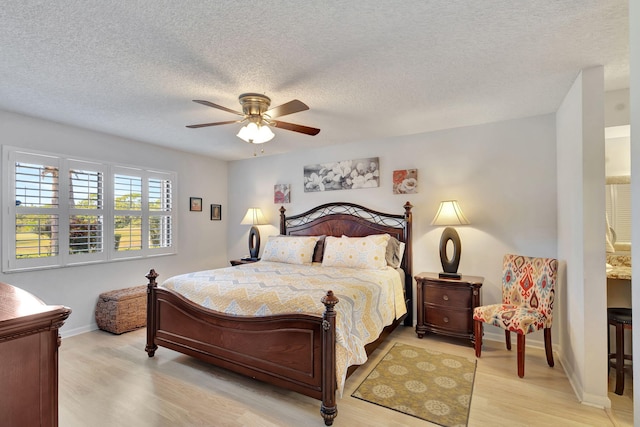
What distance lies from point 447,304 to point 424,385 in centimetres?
110

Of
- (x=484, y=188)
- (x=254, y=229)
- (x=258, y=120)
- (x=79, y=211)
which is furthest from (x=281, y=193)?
(x=484, y=188)

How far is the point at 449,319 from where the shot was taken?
3.33 m

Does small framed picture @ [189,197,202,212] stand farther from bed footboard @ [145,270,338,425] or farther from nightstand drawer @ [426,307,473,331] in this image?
nightstand drawer @ [426,307,473,331]

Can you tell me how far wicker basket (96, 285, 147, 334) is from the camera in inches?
143

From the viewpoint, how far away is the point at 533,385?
8.23 feet

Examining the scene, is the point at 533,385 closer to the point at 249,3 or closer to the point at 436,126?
the point at 436,126

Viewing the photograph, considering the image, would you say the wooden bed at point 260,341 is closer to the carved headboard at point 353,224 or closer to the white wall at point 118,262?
the carved headboard at point 353,224

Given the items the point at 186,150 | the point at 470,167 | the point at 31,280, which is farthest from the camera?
the point at 186,150

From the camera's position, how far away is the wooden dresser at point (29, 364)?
883 mm

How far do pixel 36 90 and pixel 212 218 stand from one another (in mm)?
3106

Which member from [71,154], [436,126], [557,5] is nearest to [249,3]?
[557,5]

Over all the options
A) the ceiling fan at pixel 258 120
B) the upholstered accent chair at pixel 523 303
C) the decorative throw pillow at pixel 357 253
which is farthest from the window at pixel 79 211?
the upholstered accent chair at pixel 523 303

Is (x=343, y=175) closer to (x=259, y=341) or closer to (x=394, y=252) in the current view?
(x=394, y=252)

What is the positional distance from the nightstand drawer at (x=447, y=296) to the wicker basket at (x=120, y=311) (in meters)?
3.56
